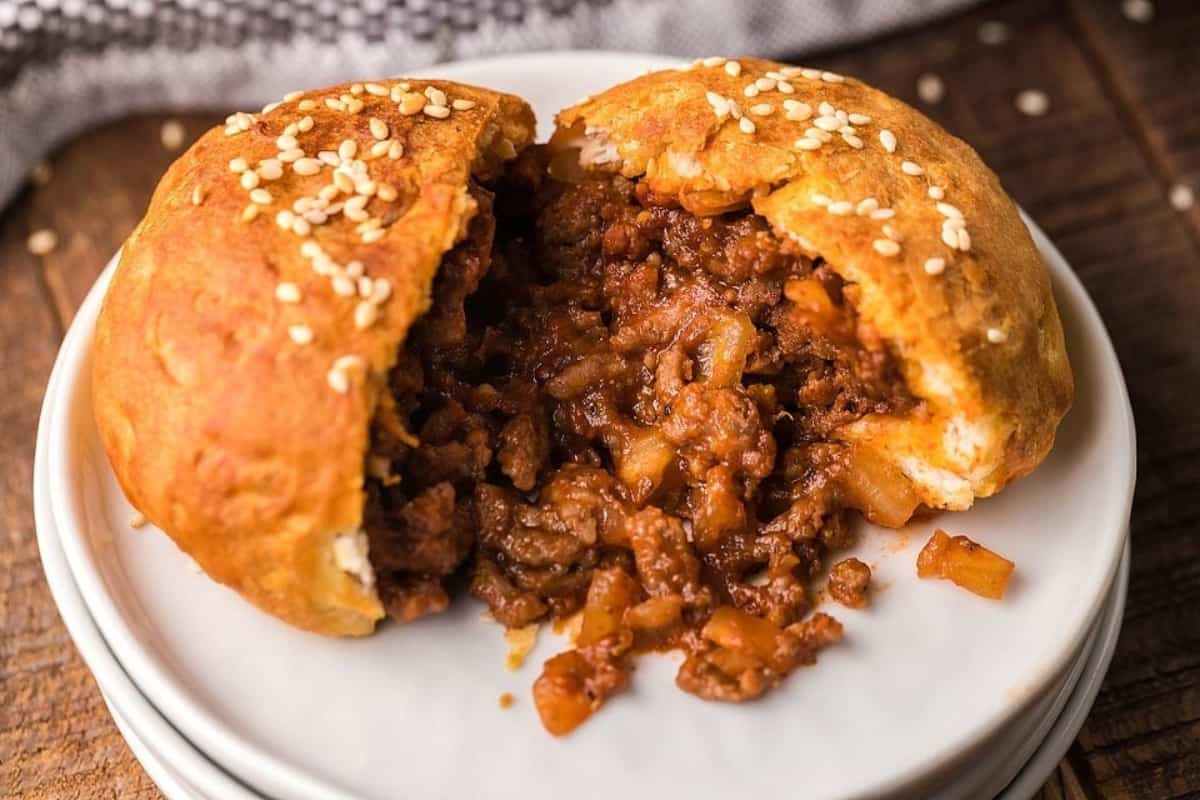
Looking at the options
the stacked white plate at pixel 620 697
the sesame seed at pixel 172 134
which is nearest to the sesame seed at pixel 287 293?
the stacked white plate at pixel 620 697

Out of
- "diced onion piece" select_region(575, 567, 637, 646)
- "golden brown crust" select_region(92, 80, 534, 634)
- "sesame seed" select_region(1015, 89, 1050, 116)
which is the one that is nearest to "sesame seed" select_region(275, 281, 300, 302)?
"golden brown crust" select_region(92, 80, 534, 634)

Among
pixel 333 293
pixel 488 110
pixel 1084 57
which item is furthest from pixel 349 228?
pixel 1084 57

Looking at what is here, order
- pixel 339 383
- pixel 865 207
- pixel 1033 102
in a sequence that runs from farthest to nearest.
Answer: pixel 1033 102
pixel 865 207
pixel 339 383

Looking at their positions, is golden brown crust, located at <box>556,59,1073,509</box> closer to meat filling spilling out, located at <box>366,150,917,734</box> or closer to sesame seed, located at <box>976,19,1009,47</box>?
meat filling spilling out, located at <box>366,150,917,734</box>

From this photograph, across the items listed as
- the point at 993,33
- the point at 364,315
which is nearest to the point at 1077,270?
the point at 993,33

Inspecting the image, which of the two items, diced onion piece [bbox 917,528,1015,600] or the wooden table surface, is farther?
the wooden table surface

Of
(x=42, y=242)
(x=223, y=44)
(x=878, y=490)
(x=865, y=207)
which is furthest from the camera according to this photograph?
(x=223, y=44)

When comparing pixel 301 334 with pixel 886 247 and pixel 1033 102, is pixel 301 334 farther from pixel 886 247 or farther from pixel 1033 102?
pixel 1033 102
